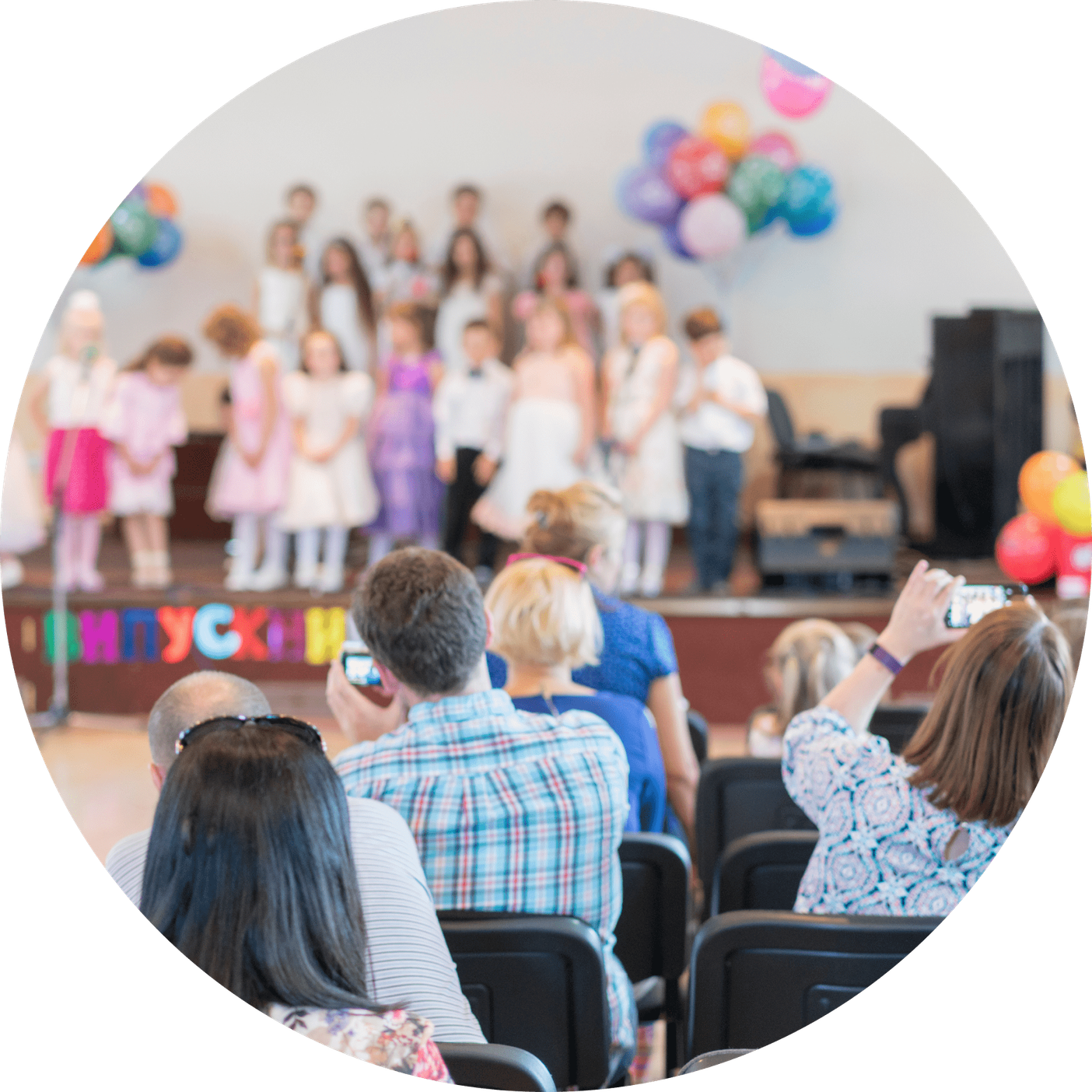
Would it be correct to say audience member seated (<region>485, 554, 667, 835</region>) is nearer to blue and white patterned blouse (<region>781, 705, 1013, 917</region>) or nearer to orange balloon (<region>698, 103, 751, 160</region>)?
blue and white patterned blouse (<region>781, 705, 1013, 917</region>)

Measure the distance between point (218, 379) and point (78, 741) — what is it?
3.61 meters

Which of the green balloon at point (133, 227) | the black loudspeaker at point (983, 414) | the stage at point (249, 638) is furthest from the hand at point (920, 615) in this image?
the green balloon at point (133, 227)

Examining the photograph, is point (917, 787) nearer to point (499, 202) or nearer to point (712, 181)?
point (712, 181)

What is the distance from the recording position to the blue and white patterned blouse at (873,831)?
4.75 feet

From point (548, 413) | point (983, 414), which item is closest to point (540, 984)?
point (548, 413)

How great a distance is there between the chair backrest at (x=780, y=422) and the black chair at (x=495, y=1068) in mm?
5427

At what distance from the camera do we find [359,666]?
1707 mm

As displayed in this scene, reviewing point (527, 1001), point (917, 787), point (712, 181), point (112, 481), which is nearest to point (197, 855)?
point (527, 1001)

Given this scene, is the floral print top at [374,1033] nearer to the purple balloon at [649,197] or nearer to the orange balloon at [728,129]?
the purple balloon at [649,197]

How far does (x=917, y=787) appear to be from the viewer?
4.75 ft

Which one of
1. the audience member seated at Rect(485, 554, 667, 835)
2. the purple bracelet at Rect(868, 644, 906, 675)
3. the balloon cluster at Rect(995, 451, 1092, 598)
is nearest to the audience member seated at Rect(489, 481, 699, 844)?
the audience member seated at Rect(485, 554, 667, 835)

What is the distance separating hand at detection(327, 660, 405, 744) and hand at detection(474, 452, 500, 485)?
344cm

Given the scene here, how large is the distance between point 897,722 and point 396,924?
1.41 m

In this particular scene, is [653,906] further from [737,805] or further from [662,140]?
[662,140]
